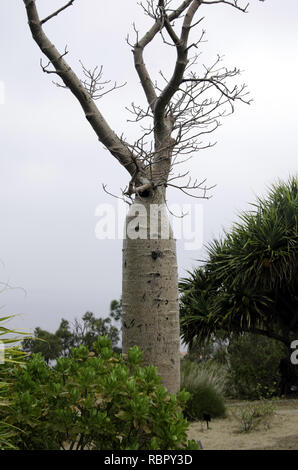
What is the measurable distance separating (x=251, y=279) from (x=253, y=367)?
305 centimetres

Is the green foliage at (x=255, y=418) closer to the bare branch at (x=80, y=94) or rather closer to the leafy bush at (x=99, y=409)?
the leafy bush at (x=99, y=409)

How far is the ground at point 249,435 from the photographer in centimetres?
638

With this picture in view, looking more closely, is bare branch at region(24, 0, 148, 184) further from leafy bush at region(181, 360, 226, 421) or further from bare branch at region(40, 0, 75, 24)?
leafy bush at region(181, 360, 226, 421)

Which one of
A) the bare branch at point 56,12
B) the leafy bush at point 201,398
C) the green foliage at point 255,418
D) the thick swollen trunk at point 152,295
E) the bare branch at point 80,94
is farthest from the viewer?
the leafy bush at point 201,398

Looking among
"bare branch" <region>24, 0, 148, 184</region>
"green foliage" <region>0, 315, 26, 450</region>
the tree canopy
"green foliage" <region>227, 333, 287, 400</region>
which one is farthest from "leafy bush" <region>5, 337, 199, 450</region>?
"green foliage" <region>227, 333, 287, 400</region>

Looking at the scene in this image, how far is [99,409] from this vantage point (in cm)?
353

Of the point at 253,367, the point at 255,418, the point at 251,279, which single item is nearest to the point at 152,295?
the point at 255,418

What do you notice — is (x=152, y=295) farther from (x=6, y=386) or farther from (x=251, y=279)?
(x=251, y=279)

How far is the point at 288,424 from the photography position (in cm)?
770

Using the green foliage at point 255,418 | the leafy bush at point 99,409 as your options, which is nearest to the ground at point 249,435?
the green foliage at point 255,418

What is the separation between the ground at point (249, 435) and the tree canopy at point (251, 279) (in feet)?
8.78

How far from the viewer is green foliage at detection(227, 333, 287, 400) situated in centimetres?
1247
